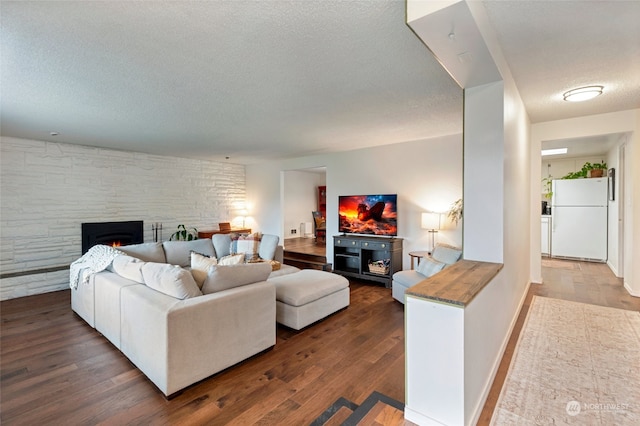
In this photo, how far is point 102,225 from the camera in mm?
5270

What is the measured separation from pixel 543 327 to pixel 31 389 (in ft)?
14.6

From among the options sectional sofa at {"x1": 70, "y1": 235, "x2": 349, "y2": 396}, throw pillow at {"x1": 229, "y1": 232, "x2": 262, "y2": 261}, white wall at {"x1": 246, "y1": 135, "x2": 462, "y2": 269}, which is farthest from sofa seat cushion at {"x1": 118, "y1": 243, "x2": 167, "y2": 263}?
white wall at {"x1": 246, "y1": 135, "x2": 462, "y2": 269}

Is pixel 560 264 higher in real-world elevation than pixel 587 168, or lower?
lower

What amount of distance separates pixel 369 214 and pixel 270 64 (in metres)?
3.63

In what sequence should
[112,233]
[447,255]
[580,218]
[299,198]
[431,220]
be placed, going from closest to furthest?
[447,255] < [431,220] < [112,233] < [580,218] < [299,198]

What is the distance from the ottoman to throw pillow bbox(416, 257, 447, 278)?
3.14ft

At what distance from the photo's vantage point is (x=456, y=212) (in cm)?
459

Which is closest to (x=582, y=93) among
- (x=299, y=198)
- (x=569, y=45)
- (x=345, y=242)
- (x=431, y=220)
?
(x=569, y=45)

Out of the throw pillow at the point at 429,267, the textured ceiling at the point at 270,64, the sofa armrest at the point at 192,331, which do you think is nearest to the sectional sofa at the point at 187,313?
the sofa armrest at the point at 192,331

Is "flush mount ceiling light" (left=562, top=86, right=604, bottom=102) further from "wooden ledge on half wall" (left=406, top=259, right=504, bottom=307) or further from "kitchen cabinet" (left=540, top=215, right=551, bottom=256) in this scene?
"kitchen cabinet" (left=540, top=215, right=551, bottom=256)

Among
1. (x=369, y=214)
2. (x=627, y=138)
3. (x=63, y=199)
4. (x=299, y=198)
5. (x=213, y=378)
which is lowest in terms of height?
(x=213, y=378)

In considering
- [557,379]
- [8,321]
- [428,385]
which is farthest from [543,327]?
[8,321]

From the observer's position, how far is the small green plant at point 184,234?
6230 millimetres

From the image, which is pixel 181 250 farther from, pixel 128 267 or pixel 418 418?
pixel 418 418
